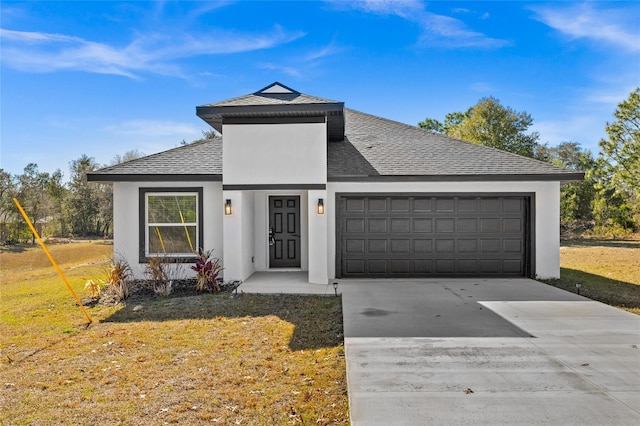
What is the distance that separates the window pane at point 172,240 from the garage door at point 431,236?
3867 mm

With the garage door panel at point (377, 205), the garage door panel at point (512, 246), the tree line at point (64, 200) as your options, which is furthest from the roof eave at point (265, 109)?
the tree line at point (64, 200)

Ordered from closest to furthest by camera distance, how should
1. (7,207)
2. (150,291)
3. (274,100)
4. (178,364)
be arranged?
(178,364), (150,291), (274,100), (7,207)

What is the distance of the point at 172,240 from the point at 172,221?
0.50m

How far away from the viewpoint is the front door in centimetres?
1125

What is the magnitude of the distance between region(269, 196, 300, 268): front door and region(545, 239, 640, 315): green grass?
660 centimetres

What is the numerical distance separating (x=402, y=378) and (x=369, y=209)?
6487 millimetres

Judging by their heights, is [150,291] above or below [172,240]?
below

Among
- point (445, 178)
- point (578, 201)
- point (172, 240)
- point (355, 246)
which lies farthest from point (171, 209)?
point (578, 201)

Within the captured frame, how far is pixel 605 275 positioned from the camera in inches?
461

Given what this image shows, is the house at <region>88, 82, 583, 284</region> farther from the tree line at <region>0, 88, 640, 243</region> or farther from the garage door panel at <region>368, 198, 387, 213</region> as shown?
the tree line at <region>0, 88, 640, 243</region>

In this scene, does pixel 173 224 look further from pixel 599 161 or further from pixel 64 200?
pixel 64 200

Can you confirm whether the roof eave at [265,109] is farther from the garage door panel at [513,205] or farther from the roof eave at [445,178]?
the garage door panel at [513,205]

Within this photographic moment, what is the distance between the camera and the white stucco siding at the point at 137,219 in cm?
1041

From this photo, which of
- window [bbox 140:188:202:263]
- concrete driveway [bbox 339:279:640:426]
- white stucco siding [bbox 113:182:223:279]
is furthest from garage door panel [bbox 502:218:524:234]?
window [bbox 140:188:202:263]
